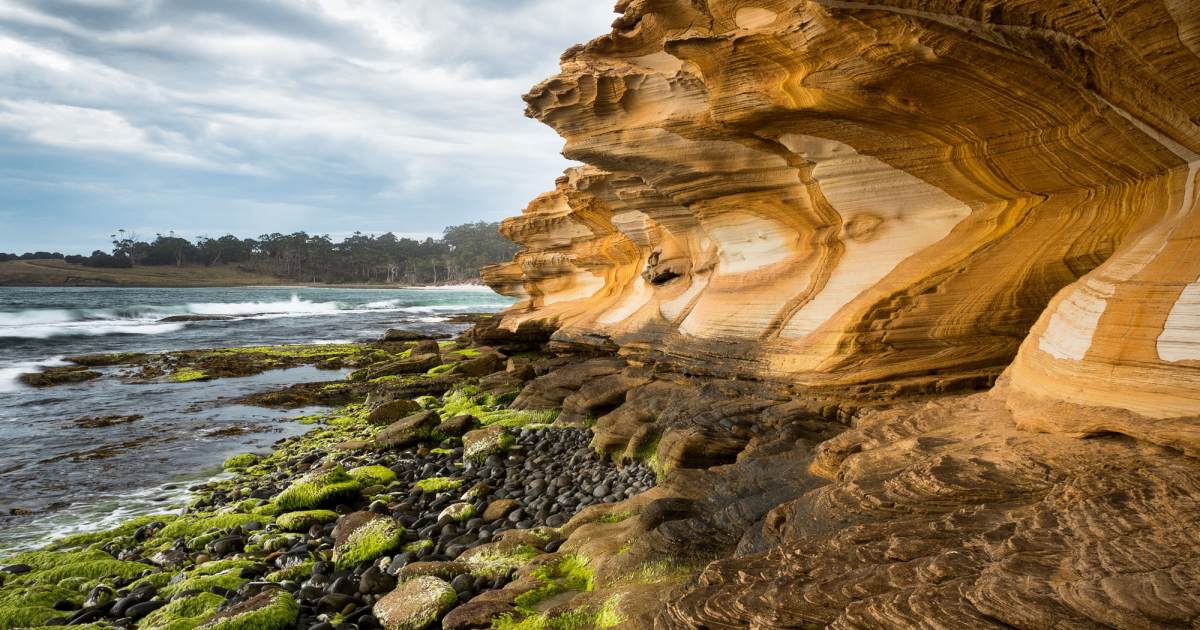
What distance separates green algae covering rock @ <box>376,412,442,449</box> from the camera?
11.7m

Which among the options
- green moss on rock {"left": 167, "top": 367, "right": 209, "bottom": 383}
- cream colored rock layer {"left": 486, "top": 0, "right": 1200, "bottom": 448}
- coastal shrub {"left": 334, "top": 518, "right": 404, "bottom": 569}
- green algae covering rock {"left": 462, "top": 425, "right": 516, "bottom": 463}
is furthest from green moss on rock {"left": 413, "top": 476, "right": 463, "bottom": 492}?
green moss on rock {"left": 167, "top": 367, "right": 209, "bottom": 383}

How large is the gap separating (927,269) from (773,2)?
388 centimetres

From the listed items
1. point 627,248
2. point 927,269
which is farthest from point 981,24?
point 627,248

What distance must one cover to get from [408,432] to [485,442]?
1.82 metres

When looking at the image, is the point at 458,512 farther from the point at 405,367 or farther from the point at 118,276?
the point at 118,276

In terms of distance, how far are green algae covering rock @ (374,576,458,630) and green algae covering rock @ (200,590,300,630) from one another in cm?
79

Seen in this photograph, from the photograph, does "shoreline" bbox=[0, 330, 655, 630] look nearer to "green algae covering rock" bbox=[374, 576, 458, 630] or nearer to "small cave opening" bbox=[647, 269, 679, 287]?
"green algae covering rock" bbox=[374, 576, 458, 630]

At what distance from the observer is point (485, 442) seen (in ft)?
36.0

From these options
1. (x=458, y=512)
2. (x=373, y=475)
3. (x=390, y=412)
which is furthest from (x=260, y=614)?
(x=390, y=412)

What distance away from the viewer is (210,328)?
4234cm

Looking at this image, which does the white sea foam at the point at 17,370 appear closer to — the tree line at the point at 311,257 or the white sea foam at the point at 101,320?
the white sea foam at the point at 101,320

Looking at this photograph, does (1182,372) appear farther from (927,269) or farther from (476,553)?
(476,553)

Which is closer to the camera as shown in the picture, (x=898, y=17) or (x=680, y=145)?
(x=898, y=17)

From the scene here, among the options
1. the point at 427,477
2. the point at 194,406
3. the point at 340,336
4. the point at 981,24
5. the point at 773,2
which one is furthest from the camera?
the point at 340,336
